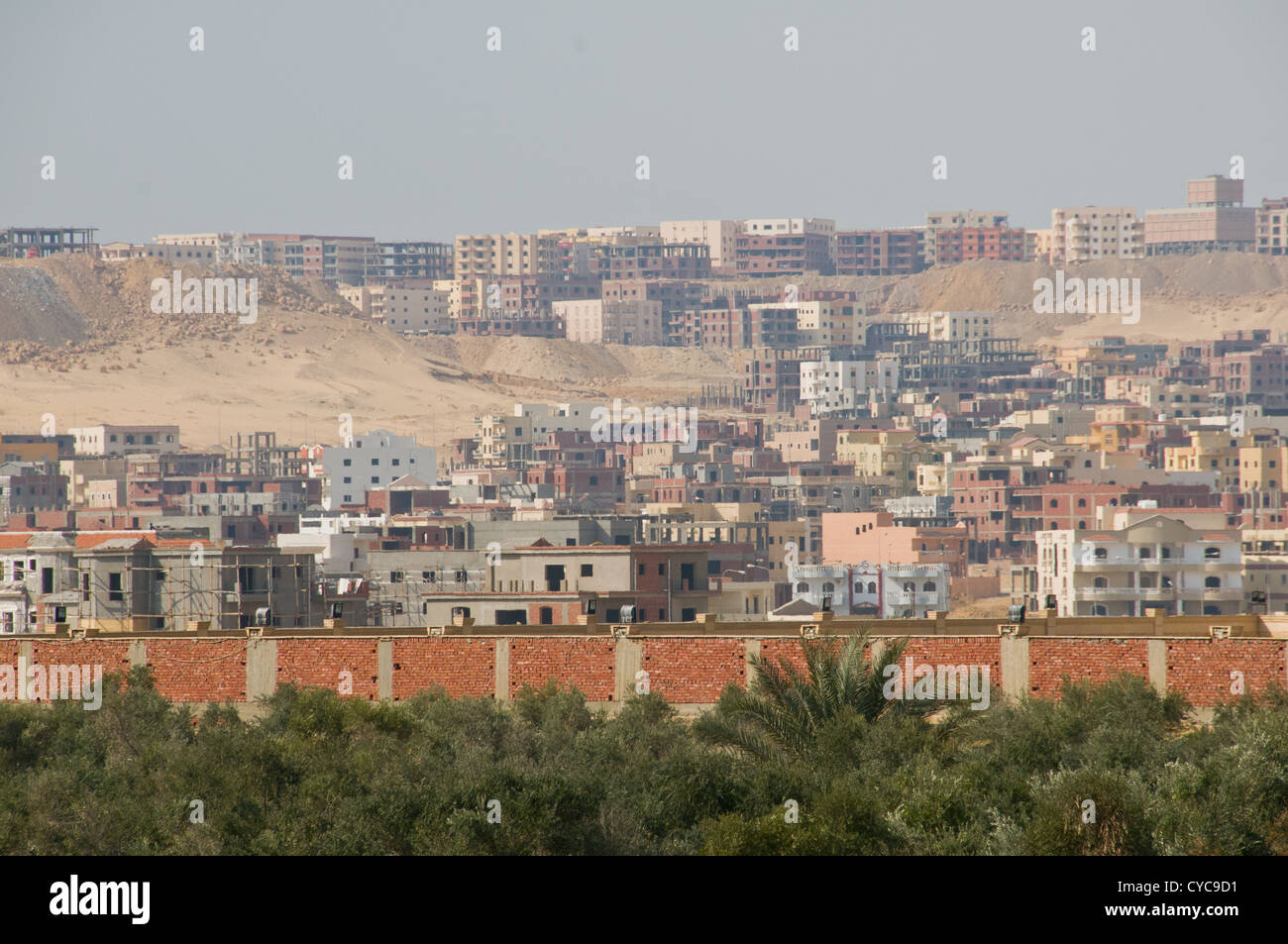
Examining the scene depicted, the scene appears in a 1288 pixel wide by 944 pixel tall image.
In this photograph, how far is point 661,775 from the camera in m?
30.5

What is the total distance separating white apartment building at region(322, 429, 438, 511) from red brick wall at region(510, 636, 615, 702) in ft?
374

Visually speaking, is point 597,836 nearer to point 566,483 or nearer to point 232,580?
point 232,580

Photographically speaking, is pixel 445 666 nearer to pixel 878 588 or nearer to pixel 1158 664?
pixel 1158 664

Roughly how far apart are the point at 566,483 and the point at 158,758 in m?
127

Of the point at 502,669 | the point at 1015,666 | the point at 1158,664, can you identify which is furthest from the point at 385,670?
the point at 1158,664

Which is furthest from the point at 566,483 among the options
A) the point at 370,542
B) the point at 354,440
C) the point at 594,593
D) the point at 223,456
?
the point at 594,593

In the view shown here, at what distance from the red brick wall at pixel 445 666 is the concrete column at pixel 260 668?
7.69ft

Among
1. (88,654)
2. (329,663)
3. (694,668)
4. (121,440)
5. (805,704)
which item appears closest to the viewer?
(805,704)

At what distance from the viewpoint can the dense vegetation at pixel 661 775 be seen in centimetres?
2697

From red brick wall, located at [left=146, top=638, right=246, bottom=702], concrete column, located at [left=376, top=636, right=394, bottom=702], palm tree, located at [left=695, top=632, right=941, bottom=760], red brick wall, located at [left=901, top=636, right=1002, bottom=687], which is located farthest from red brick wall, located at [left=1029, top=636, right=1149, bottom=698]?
red brick wall, located at [left=146, top=638, right=246, bottom=702]

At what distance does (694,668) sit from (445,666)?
15.4 ft

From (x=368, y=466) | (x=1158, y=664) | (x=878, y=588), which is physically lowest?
(x=878, y=588)

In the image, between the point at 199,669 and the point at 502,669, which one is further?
the point at 199,669
